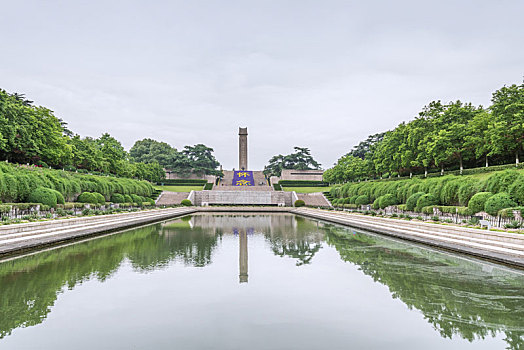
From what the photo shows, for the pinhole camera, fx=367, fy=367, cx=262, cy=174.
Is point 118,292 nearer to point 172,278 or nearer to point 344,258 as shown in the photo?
point 172,278

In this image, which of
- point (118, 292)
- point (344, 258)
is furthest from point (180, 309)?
point (344, 258)

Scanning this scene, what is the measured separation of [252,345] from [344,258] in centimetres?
599

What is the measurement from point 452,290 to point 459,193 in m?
14.2

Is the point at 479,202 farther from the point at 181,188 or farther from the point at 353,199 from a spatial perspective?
the point at 181,188

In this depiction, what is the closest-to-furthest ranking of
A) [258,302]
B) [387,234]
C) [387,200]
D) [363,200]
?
[258,302] → [387,234] → [387,200] → [363,200]

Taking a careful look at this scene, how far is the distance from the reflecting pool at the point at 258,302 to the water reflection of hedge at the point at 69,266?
1.2 inches

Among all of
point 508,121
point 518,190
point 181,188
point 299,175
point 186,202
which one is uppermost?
point 508,121

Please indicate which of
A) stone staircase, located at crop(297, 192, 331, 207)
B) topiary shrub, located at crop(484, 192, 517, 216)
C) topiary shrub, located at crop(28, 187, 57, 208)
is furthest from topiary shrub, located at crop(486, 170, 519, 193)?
stone staircase, located at crop(297, 192, 331, 207)

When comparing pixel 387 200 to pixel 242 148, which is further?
pixel 242 148

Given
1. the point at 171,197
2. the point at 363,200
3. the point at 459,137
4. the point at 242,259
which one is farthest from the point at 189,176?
the point at 242,259

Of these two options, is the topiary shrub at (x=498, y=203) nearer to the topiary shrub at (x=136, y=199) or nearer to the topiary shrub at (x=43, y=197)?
the topiary shrub at (x=43, y=197)

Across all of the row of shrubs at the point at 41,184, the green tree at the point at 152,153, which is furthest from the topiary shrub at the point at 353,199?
the green tree at the point at 152,153

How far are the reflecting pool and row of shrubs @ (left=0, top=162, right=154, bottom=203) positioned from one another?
10.7m

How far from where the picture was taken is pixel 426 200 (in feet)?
69.1
